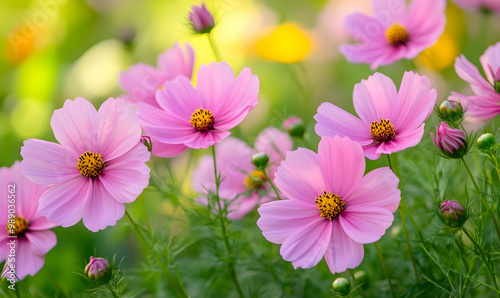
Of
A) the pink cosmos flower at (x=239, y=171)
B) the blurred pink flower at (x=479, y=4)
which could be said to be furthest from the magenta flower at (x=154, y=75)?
the blurred pink flower at (x=479, y=4)

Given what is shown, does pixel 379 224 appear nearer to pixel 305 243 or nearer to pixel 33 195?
pixel 305 243

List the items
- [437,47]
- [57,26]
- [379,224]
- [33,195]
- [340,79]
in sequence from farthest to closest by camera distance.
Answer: [57,26]
[340,79]
[437,47]
[33,195]
[379,224]

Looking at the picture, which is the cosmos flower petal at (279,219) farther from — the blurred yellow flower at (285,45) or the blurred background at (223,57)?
the blurred yellow flower at (285,45)

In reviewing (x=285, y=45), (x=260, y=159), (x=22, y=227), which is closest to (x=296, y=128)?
(x=260, y=159)

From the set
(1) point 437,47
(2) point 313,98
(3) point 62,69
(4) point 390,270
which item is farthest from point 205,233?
(3) point 62,69

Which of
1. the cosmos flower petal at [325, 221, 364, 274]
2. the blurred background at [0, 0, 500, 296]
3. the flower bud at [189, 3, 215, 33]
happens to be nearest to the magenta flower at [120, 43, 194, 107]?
the flower bud at [189, 3, 215, 33]

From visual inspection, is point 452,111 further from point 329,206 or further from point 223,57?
point 223,57

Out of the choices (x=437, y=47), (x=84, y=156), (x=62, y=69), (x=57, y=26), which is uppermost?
(x=57, y=26)
